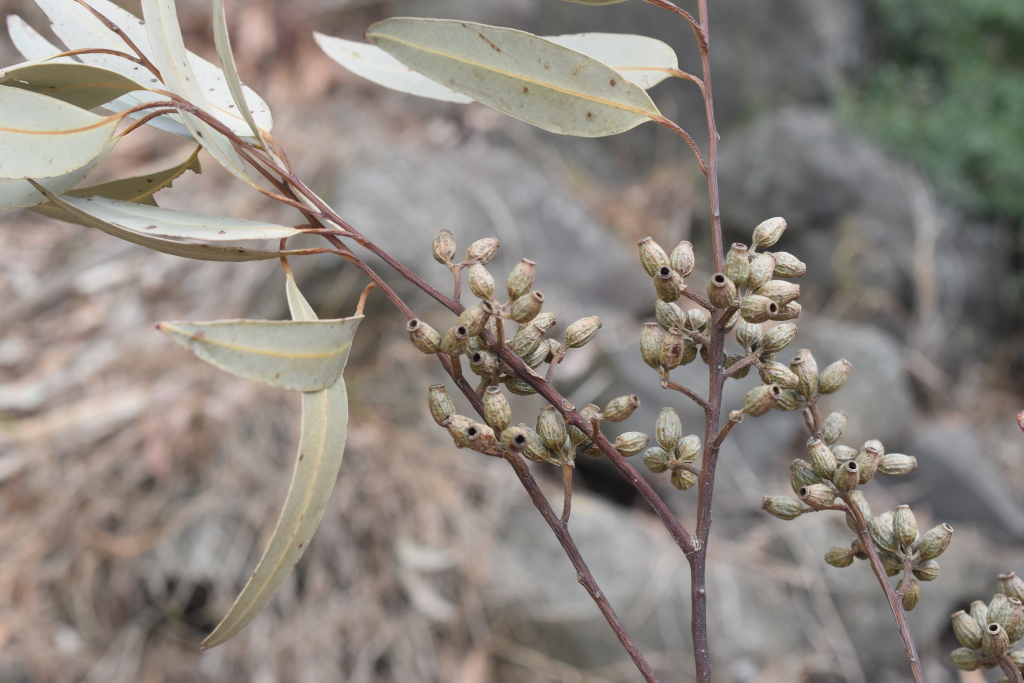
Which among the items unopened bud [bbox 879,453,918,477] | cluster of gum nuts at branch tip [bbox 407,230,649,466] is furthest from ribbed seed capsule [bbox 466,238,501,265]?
unopened bud [bbox 879,453,918,477]

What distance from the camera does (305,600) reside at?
4.55 feet

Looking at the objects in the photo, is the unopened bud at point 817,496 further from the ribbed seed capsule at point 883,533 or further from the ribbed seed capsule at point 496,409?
the ribbed seed capsule at point 496,409

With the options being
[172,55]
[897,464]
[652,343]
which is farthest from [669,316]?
[172,55]

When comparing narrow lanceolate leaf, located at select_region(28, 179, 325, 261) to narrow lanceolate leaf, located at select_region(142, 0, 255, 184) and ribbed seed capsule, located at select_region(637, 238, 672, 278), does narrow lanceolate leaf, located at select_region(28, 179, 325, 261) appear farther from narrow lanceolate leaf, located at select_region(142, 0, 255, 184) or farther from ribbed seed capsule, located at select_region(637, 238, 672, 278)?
ribbed seed capsule, located at select_region(637, 238, 672, 278)

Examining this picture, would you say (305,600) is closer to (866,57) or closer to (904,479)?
(904,479)

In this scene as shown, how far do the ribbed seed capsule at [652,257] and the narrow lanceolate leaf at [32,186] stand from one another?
248 mm

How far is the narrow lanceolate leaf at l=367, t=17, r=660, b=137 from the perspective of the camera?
0.35 m

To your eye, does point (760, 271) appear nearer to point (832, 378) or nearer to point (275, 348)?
point (832, 378)

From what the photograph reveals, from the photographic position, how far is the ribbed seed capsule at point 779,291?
1.01ft

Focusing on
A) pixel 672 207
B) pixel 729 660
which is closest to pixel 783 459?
pixel 729 660

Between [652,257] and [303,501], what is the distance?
0.19m

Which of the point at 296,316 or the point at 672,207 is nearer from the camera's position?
the point at 296,316

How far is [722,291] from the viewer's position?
30 centimetres

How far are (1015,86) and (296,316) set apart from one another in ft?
9.34
